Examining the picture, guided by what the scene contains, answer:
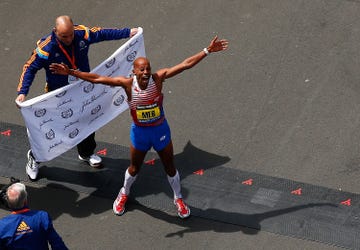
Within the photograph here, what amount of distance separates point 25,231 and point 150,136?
Result: 2173 mm

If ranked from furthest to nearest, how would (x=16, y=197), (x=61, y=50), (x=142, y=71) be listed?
(x=61, y=50)
(x=142, y=71)
(x=16, y=197)

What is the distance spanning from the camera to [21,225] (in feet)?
22.7

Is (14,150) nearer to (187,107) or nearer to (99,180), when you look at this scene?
(99,180)

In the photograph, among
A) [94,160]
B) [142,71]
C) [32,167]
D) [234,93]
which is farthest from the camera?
[234,93]

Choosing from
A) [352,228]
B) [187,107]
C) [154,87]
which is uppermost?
[154,87]

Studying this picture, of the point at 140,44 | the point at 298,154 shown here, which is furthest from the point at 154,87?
the point at 298,154

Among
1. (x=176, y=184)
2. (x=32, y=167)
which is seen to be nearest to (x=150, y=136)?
(x=176, y=184)

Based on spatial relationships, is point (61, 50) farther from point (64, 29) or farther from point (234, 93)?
point (234, 93)

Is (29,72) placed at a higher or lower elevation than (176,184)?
higher

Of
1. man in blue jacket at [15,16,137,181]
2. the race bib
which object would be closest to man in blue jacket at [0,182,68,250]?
Answer: the race bib

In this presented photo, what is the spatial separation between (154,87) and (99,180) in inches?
79.0

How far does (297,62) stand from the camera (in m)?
11.3

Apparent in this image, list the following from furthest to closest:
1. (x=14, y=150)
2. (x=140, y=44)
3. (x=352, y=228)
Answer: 1. (x=14, y=150)
2. (x=140, y=44)
3. (x=352, y=228)

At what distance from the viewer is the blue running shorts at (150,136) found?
28.0 ft
